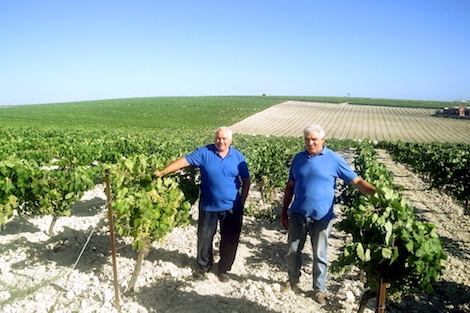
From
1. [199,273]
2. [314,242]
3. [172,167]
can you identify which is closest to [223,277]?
[199,273]

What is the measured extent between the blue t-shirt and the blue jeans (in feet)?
0.39

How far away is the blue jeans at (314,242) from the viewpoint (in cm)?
404

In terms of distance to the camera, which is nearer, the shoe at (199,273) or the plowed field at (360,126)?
the shoe at (199,273)

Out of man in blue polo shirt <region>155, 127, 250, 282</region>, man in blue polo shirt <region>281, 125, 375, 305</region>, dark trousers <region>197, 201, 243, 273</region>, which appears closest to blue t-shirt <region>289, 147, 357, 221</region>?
man in blue polo shirt <region>281, 125, 375, 305</region>

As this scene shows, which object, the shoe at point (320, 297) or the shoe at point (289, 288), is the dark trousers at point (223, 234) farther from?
the shoe at point (320, 297)

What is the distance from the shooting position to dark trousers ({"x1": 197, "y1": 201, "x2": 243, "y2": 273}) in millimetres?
4547

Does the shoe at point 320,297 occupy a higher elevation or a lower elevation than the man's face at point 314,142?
lower

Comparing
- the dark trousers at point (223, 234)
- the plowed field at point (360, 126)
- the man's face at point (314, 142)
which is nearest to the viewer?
the man's face at point (314, 142)

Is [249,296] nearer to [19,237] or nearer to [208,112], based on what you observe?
[19,237]

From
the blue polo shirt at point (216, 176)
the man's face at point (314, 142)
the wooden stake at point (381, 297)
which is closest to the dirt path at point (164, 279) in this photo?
the blue polo shirt at point (216, 176)

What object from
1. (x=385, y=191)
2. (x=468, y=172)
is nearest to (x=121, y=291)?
(x=385, y=191)

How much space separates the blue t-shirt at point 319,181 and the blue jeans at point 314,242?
12cm

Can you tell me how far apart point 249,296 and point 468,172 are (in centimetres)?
863

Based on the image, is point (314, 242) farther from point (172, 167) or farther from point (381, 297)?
point (172, 167)
